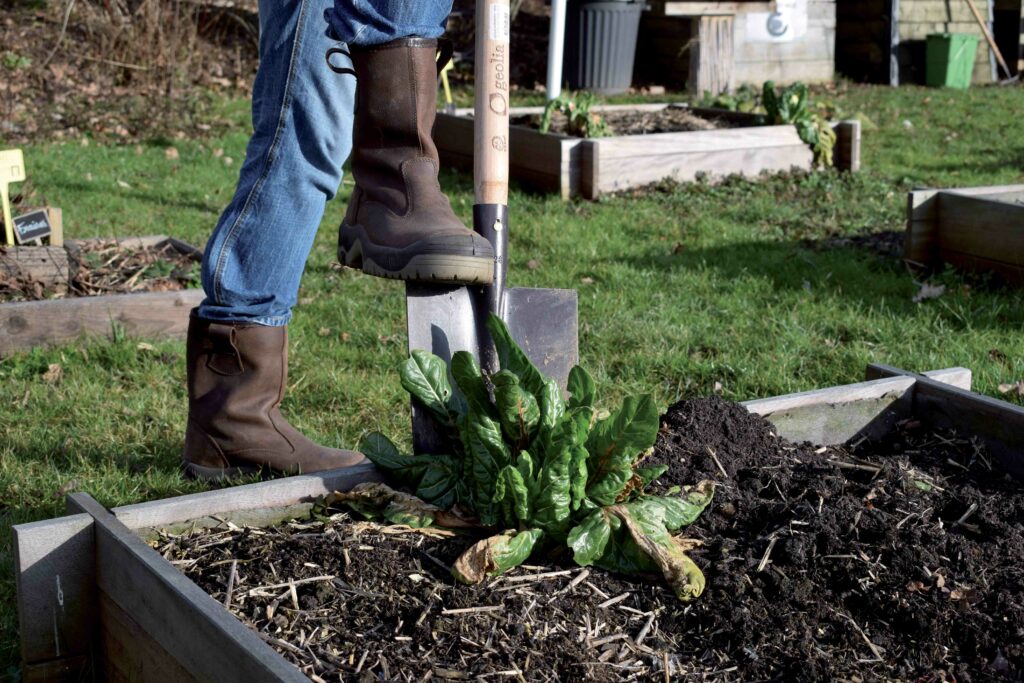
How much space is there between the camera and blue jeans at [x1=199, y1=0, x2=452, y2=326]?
2.62m

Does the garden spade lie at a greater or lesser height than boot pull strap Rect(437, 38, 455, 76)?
lesser

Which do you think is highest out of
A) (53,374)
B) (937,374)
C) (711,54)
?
(711,54)

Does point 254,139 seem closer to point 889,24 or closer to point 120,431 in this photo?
point 120,431

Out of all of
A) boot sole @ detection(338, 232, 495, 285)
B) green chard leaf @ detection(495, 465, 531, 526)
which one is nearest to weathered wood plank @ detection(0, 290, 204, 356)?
boot sole @ detection(338, 232, 495, 285)

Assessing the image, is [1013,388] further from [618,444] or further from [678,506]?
[618,444]

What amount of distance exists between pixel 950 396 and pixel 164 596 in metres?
1.92

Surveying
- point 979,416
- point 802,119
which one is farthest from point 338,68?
point 802,119

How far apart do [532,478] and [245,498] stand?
59 centimetres

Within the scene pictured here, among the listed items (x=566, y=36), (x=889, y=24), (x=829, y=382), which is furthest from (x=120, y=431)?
(x=889, y=24)

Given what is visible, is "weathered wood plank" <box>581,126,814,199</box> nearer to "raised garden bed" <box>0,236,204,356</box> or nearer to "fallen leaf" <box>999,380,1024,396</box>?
"raised garden bed" <box>0,236,204,356</box>

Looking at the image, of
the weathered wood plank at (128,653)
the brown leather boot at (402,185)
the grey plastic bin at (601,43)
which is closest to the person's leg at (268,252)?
the brown leather boot at (402,185)

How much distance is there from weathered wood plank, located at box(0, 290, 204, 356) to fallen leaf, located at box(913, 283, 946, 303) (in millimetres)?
3010

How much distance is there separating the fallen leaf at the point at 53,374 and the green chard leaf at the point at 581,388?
2384 millimetres

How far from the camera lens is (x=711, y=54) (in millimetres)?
11883
